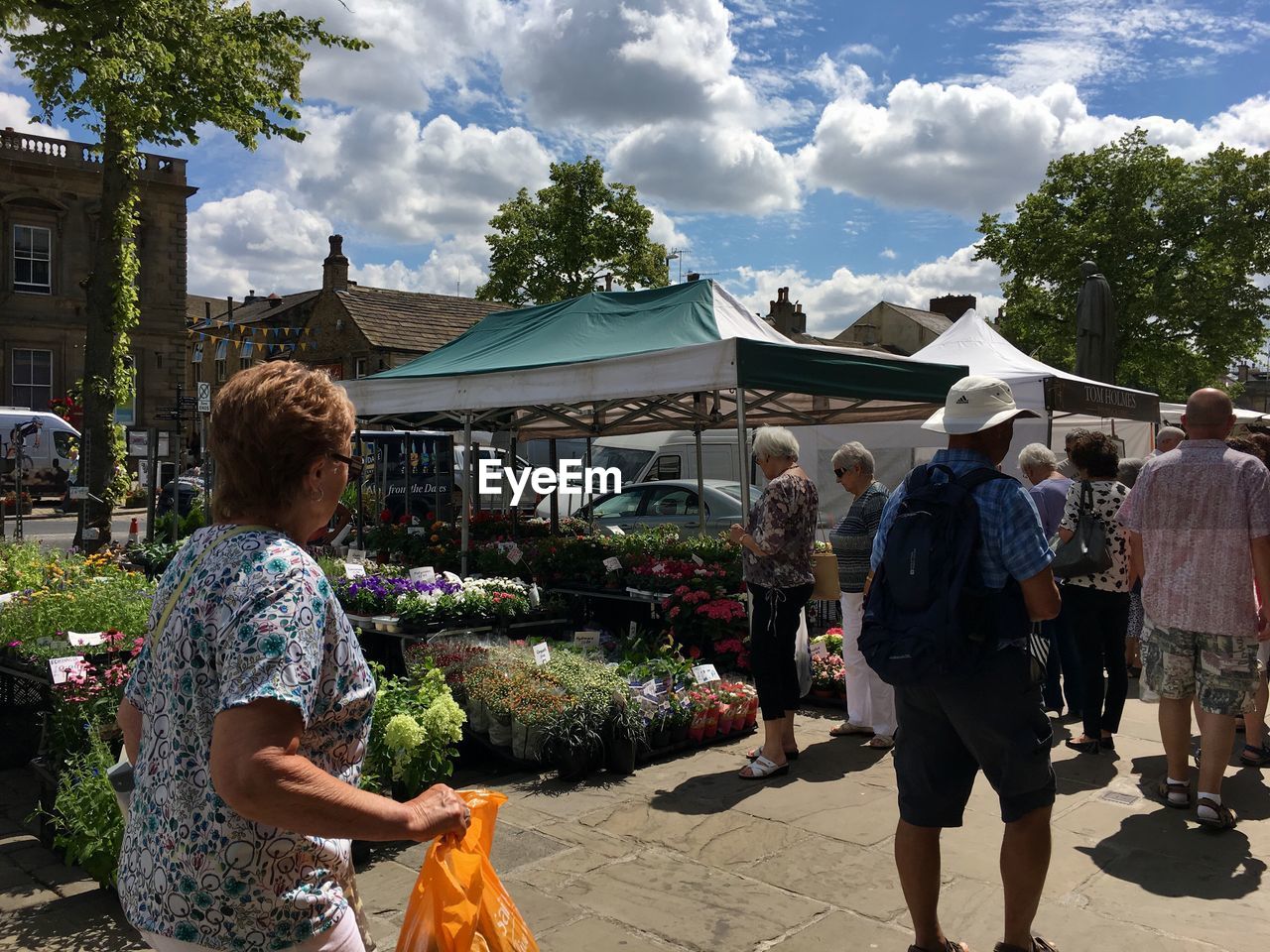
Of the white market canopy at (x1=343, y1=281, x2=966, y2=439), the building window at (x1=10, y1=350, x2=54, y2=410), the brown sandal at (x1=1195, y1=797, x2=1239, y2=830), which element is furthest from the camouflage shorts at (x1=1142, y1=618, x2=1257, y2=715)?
the building window at (x1=10, y1=350, x2=54, y2=410)

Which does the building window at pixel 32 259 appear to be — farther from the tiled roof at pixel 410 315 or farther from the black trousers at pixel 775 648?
the black trousers at pixel 775 648

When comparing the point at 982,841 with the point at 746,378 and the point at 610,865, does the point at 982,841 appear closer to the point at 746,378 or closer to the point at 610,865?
the point at 610,865

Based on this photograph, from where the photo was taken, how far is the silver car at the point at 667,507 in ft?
40.3

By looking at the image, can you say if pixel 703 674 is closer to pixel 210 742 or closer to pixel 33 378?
pixel 210 742

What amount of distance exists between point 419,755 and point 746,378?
312 cm

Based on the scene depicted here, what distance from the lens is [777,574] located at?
525 cm

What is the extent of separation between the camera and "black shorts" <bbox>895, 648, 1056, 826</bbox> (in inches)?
113

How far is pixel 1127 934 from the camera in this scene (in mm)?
3490

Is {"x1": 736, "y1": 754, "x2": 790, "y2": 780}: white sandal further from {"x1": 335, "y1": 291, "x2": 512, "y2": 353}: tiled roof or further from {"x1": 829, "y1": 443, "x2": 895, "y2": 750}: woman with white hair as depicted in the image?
{"x1": 335, "y1": 291, "x2": 512, "y2": 353}: tiled roof

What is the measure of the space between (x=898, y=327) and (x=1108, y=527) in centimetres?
4867

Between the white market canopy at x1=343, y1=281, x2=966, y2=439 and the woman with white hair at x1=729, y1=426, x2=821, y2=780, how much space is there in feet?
→ 4.28

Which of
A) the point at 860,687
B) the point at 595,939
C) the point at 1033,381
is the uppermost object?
the point at 1033,381

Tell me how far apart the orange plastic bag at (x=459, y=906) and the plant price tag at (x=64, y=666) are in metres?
3.10

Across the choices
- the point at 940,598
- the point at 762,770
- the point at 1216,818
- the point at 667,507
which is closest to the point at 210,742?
the point at 940,598
